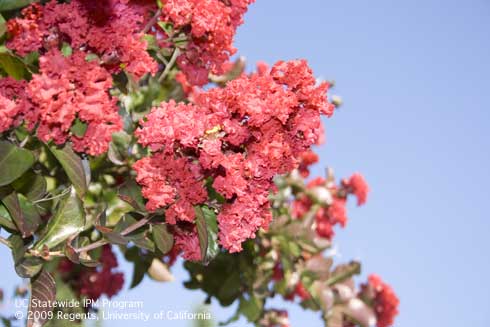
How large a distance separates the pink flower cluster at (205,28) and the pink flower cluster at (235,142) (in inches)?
17.8

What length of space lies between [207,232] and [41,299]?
20.8 inches

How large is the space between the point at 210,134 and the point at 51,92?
17.9 inches

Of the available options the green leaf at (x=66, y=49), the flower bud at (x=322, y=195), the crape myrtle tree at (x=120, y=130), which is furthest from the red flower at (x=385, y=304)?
the green leaf at (x=66, y=49)

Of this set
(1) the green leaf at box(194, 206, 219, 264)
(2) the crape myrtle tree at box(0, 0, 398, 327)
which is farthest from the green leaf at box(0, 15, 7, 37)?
(1) the green leaf at box(194, 206, 219, 264)

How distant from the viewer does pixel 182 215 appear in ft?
6.28

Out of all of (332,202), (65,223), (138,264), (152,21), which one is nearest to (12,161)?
(65,223)

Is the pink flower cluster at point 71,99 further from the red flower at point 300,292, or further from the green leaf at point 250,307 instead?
the red flower at point 300,292

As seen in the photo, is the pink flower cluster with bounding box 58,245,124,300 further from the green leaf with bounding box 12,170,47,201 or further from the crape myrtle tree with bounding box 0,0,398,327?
the green leaf with bounding box 12,170,47,201

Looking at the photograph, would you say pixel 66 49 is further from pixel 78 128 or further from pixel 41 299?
pixel 41 299

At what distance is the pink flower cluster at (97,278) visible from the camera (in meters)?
Result: 3.79

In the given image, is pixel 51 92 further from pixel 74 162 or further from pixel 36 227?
pixel 36 227

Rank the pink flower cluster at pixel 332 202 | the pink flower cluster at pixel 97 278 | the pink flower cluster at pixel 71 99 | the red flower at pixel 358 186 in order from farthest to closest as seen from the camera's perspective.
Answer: the red flower at pixel 358 186 < the pink flower cluster at pixel 332 202 < the pink flower cluster at pixel 97 278 < the pink flower cluster at pixel 71 99

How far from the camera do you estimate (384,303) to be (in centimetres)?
462

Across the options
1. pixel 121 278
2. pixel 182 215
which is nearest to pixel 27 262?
pixel 182 215
